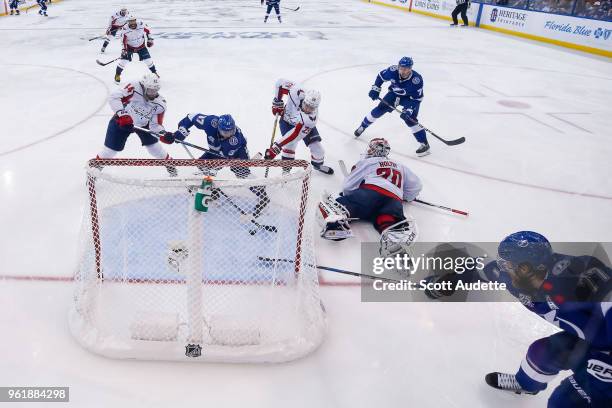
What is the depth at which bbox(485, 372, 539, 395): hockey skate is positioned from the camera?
6.93 feet

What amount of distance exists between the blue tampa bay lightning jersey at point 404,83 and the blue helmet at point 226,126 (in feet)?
7.31

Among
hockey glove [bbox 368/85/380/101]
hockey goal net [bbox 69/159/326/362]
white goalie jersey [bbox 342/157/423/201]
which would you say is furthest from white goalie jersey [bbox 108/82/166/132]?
hockey glove [bbox 368/85/380/101]

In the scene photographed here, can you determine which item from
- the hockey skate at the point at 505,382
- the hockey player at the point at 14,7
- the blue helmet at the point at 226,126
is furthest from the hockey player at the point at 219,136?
the hockey player at the point at 14,7

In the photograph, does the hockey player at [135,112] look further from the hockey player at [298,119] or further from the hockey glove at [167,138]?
the hockey player at [298,119]

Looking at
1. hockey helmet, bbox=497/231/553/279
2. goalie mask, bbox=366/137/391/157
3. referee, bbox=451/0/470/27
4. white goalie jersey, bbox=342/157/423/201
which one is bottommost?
white goalie jersey, bbox=342/157/423/201

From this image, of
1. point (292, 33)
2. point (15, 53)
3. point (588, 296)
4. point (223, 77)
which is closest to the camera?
point (588, 296)

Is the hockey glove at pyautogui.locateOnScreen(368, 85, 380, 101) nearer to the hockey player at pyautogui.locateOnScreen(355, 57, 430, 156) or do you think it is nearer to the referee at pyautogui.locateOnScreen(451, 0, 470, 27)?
the hockey player at pyautogui.locateOnScreen(355, 57, 430, 156)

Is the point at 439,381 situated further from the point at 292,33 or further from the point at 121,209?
the point at 292,33

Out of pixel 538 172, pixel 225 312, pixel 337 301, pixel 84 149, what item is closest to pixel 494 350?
pixel 337 301

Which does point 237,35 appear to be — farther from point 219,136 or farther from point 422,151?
point 219,136

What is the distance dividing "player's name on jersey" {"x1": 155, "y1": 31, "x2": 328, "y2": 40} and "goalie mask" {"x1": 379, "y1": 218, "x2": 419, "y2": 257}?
10354mm

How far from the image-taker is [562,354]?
1.73m

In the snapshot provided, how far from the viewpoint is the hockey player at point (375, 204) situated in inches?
124

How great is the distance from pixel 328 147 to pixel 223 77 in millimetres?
3623
